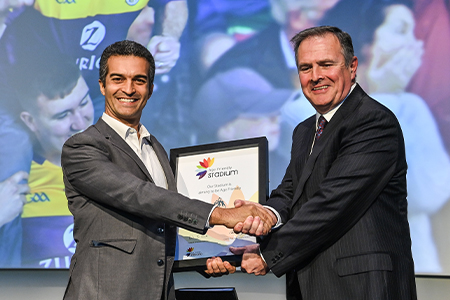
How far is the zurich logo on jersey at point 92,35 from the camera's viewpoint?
3914 millimetres

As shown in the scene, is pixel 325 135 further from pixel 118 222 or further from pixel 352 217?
pixel 118 222

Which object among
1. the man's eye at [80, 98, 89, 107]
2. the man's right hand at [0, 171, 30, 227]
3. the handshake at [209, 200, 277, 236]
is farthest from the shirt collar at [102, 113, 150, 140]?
the man's right hand at [0, 171, 30, 227]

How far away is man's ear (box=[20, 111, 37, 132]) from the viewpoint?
12.9 feet

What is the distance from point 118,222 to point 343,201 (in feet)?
3.10

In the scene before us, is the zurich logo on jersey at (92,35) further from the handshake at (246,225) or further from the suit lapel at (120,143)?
the handshake at (246,225)

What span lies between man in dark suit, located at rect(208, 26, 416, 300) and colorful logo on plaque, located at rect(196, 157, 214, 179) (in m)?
0.63

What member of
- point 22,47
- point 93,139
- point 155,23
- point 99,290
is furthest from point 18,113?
point 99,290

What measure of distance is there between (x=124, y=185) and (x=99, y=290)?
0.43 metres

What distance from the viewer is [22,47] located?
414 cm

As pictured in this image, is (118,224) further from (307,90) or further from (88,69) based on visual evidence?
(88,69)

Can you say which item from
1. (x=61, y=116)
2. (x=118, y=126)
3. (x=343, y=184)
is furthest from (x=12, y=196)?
(x=343, y=184)

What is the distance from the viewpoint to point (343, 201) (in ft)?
6.22

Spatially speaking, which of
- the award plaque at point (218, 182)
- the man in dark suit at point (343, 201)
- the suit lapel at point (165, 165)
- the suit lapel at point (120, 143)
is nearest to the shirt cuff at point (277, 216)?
the man in dark suit at point (343, 201)

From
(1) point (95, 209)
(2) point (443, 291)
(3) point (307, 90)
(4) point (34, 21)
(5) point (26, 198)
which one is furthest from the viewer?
(4) point (34, 21)
